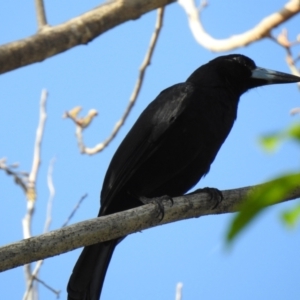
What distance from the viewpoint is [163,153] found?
12.0 feet

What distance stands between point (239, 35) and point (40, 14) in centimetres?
161

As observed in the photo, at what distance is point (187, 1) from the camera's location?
17.6 ft

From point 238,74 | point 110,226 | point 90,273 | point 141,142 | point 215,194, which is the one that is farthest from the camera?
point 238,74

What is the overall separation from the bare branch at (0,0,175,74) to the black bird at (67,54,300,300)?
1.94 ft

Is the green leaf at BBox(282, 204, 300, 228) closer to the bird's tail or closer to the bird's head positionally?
the bird's tail

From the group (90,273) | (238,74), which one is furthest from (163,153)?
(238,74)

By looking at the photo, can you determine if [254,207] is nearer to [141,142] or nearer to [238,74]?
[141,142]

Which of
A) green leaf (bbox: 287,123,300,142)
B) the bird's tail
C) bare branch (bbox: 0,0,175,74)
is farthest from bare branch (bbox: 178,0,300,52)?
green leaf (bbox: 287,123,300,142)

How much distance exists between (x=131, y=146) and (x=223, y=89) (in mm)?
831

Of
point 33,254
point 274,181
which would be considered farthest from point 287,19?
point 274,181

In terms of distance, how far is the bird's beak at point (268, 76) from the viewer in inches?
171

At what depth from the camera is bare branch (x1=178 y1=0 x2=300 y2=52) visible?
4.39 metres

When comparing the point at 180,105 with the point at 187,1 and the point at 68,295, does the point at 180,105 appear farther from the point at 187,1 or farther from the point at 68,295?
the point at 187,1

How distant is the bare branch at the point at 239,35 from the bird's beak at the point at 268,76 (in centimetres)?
26
